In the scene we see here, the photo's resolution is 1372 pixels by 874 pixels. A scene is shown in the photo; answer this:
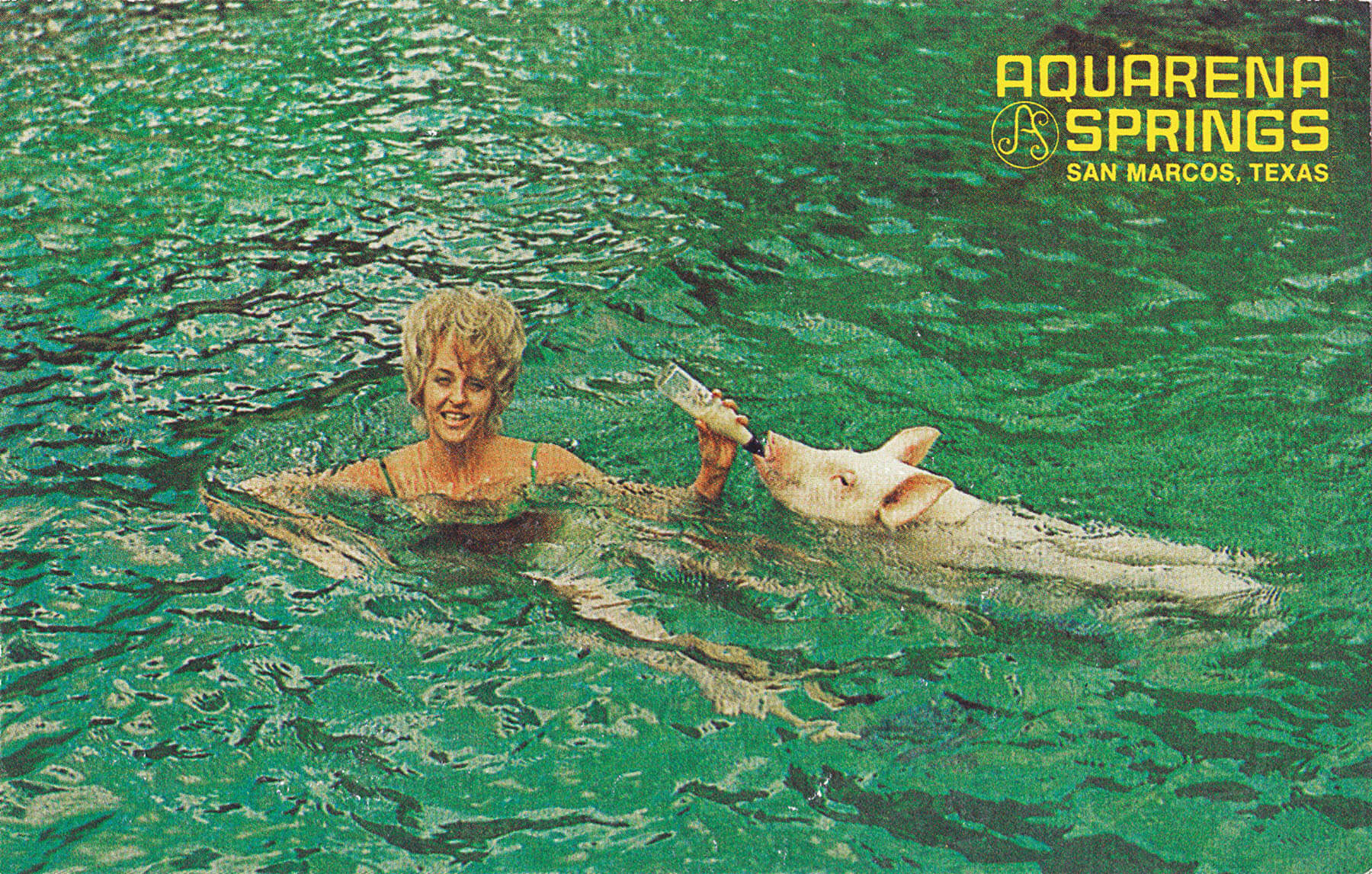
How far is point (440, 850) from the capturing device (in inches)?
187

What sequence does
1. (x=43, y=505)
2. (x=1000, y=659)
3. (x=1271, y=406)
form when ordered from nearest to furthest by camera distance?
(x=1000, y=659), (x=43, y=505), (x=1271, y=406)

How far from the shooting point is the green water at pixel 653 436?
5.00 m

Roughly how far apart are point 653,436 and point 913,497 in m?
1.93

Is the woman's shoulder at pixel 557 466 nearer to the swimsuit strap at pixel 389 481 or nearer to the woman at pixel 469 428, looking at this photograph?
the woman at pixel 469 428

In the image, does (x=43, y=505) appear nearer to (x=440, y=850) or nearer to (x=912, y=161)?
(x=440, y=850)

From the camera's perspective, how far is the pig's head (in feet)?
20.7

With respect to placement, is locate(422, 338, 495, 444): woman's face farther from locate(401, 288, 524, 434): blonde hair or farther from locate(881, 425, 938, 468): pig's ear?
locate(881, 425, 938, 468): pig's ear

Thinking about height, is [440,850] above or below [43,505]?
below

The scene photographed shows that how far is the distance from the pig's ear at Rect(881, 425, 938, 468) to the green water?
0.56 meters

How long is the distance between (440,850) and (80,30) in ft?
36.2

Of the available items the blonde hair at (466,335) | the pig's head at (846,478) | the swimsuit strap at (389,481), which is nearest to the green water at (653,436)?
the swimsuit strap at (389,481)

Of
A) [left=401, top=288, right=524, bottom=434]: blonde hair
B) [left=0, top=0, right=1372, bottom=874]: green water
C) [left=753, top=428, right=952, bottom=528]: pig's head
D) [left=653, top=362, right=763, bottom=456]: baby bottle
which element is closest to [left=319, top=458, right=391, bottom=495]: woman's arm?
[left=0, top=0, right=1372, bottom=874]: green water

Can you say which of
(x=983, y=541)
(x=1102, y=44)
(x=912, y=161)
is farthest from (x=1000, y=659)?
(x=1102, y=44)

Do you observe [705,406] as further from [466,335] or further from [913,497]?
[466,335]
